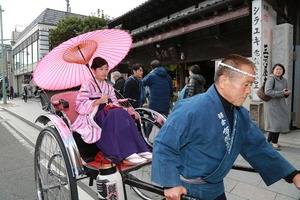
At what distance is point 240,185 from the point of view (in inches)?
127

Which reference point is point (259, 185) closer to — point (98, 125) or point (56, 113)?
point (98, 125)

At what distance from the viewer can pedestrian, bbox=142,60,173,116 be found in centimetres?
483

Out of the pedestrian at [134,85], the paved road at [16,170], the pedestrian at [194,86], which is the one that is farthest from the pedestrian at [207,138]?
the pedestrian at [134,85]

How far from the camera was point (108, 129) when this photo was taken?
2.51 metres

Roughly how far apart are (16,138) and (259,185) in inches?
247

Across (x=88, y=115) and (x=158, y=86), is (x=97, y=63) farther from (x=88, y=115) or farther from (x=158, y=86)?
(x=158, y=86)

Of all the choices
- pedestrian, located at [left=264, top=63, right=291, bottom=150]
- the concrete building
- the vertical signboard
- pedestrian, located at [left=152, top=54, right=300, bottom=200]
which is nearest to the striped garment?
pedestrian, located at [left=152, top=54, right=300, bottom=200]

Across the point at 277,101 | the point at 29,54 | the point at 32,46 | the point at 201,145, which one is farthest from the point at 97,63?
the point at 29,54

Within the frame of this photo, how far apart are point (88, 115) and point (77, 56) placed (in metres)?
0.79

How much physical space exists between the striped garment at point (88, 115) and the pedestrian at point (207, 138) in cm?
126

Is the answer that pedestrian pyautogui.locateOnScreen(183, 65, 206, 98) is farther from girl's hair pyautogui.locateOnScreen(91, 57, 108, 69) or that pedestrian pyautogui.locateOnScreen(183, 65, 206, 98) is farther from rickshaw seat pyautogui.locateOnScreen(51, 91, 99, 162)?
rickshaw seat pyautogui.locateOnScreen(51, 91, 99, 162)

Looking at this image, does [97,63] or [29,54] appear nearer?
[97,63]

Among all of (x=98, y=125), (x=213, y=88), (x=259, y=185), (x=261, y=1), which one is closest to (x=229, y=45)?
(x=261, y=1)

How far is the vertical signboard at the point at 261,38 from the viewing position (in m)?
5.48
